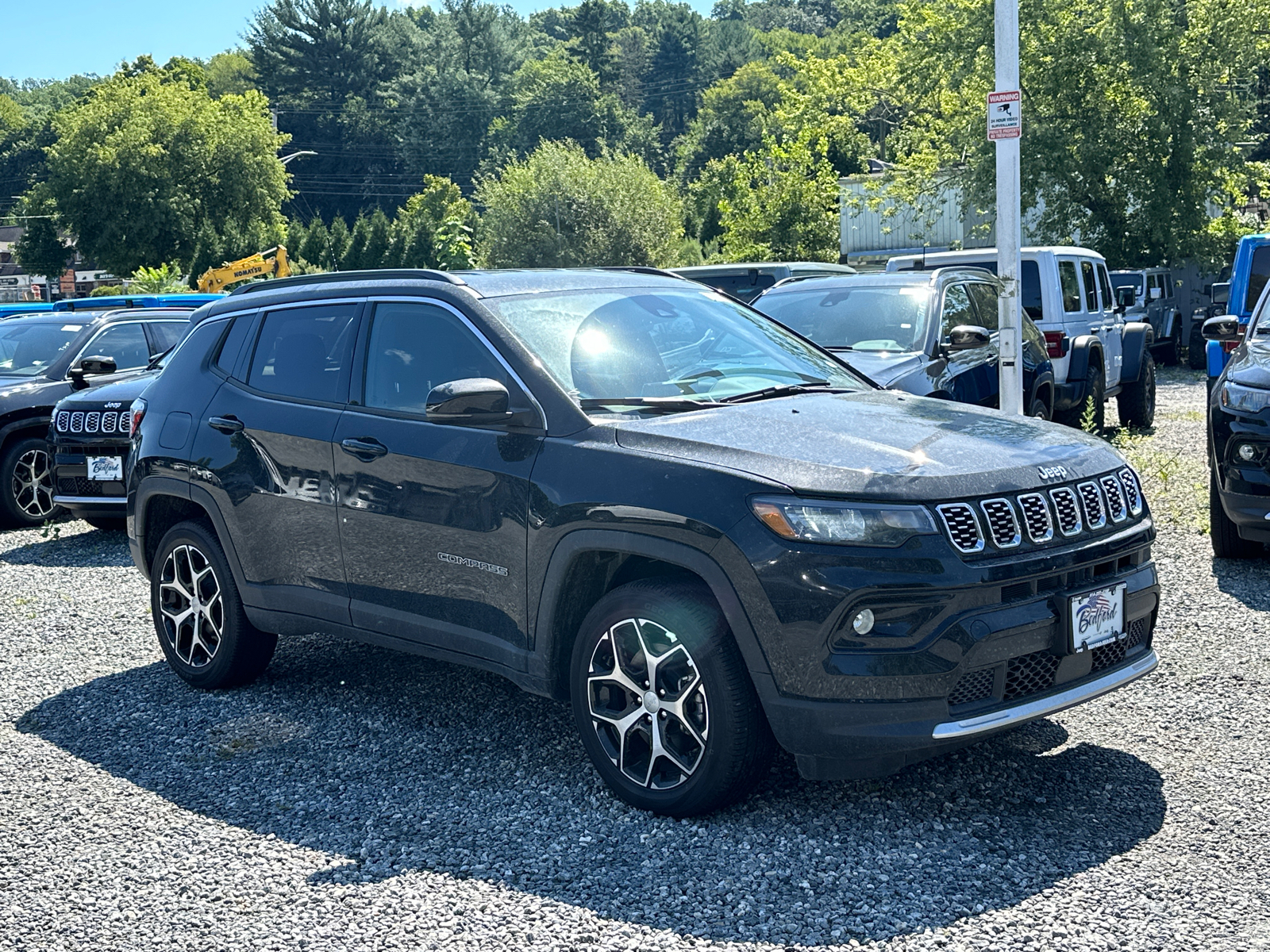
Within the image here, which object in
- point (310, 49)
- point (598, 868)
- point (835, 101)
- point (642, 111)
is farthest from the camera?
point (642, 111)

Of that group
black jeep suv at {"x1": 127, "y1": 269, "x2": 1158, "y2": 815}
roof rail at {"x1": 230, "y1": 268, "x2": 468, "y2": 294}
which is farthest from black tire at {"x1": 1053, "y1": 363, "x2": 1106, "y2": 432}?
roof rail at {"x1": 230, "y1": 268, "x2": 468, "y2": 294}

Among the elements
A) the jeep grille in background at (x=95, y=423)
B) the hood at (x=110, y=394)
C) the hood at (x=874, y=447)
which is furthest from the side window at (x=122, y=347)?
the hood at (x=874, y=447)

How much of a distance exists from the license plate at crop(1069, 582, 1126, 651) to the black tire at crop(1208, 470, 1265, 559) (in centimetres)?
376

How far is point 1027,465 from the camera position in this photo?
4.13 meters

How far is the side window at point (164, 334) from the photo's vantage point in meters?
11.9

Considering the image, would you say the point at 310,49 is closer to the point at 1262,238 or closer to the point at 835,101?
the point at 835,101

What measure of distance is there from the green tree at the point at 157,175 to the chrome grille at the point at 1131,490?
65301mm

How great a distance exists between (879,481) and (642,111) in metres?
140

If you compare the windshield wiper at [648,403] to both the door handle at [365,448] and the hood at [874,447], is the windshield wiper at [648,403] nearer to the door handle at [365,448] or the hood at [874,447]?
the hood at [874,447]

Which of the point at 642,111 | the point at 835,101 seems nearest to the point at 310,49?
the point at 642,111

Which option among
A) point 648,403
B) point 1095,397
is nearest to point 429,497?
point 648,403

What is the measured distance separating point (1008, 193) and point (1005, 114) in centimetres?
61

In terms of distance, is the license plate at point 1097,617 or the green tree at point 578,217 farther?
the green tree at point 578,217

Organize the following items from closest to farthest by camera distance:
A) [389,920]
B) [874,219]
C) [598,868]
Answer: [389,920]
[598,868]
[874,219]
